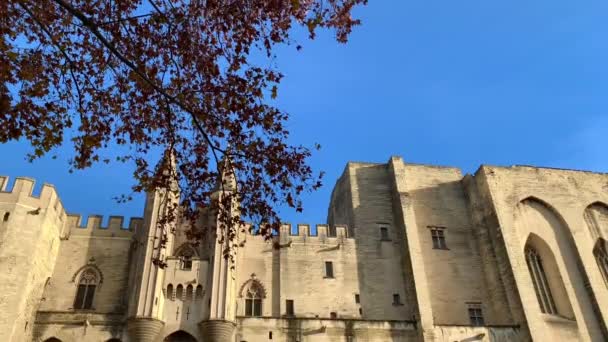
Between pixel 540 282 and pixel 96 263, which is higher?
pixel 96 263

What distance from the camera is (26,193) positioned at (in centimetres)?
2288

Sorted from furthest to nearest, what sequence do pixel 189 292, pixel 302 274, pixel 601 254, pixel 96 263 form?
1. pixel 601 254
2. pixel 302 274
3. pixel 96 263
4. pixel 189 292

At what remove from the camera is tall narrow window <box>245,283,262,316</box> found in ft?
81.0

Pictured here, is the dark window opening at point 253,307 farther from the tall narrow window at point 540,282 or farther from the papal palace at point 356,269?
the tall narrow window at point 540,282

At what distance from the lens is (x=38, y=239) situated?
22.1 metres

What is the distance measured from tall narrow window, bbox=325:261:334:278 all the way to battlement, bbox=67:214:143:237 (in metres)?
9.60

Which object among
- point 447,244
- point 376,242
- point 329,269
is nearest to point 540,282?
point 447,244

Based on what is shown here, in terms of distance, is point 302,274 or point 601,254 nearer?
point 302,274

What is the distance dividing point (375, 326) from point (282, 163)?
48.5ft

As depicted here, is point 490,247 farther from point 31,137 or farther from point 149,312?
point 31,137

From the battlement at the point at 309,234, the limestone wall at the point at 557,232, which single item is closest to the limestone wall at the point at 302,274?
the battlement at the point at 309,234

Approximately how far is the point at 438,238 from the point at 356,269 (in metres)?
5.23

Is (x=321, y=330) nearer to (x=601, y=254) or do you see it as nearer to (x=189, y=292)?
(x=189, y=292)

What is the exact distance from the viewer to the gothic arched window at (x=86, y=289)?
23.6 metres
